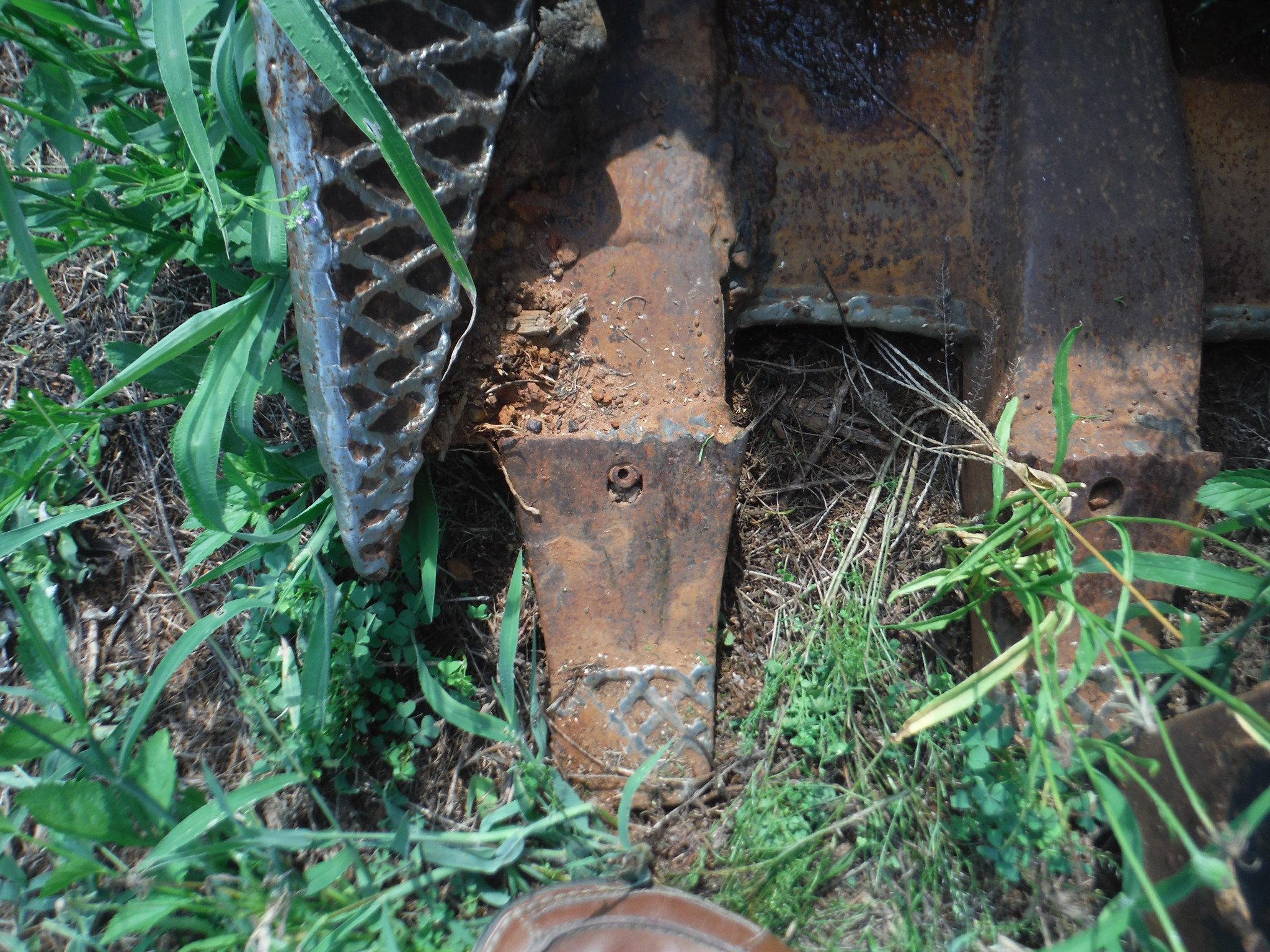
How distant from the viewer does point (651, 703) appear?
1337 millimetres

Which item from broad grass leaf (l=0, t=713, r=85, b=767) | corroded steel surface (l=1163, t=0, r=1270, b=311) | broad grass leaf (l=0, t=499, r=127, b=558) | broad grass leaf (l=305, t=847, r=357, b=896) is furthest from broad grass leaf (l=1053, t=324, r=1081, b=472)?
broad grass leaf (l=0, t=713, r=85, b=767)

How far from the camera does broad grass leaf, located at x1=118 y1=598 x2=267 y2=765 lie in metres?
1.33

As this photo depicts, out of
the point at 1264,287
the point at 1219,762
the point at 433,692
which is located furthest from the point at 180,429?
the point at 1264,287

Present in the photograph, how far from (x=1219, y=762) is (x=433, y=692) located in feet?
3.88

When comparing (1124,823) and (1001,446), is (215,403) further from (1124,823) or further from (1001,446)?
(1124,823)

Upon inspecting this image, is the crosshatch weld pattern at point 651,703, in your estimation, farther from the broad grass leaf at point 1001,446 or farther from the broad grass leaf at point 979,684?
the broad grass leaf at point 1001,446

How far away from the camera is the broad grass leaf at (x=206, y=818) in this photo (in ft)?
4.17

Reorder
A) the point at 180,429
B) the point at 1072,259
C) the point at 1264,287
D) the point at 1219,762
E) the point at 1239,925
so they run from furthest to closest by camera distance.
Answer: the point at 1264,287
the point at 1072,259
the point at 180,429
the point at 1219,762
the point at 1239,925

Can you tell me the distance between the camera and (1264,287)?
1.48 m

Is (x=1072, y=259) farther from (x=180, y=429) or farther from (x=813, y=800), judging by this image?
(x=180, y=429)

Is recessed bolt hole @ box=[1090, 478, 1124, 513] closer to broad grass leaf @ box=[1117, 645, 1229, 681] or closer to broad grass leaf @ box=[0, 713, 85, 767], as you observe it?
broad grass leaf @ box=[1117, 645, 1229, 681]

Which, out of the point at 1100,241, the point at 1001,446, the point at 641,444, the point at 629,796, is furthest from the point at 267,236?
the point at 1100,241

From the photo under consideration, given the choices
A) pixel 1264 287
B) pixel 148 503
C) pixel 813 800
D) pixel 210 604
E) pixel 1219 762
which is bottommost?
pixel 813 800

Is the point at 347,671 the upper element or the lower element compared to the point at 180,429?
lower
